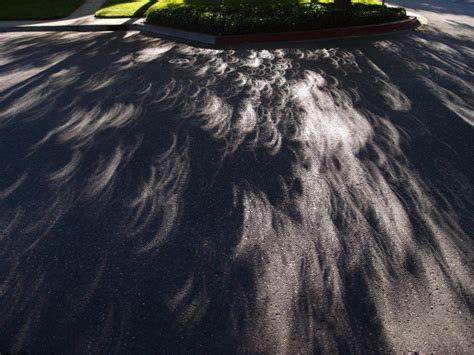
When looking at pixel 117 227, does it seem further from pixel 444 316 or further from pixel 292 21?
pixel 292 21

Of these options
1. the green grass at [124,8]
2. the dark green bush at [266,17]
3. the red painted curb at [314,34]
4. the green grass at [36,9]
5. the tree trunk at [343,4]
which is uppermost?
the tree trunk at [343,4]

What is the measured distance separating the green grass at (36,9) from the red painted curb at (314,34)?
268 inches

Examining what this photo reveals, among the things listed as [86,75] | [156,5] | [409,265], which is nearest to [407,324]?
[409,265]

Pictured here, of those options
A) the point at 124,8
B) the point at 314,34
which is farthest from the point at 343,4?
the point at 124,8

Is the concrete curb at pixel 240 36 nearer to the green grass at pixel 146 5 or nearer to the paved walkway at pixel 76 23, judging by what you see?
the paved walkway at pixel 76 23

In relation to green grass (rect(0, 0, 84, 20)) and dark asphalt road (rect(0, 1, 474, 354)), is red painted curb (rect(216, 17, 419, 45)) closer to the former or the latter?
dark asphalt road (rect(0, 1, 474, 354))

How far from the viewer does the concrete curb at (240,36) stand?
9352 mm

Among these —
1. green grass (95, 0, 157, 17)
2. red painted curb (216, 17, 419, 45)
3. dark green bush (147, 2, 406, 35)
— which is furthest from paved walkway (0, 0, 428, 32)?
red painted curb (216, 17, 419, 45)

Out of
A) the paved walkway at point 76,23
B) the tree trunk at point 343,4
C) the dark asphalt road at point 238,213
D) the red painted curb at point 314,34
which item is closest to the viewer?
Result: the dark asphalt road at point 238,213

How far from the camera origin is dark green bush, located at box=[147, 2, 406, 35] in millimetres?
9523

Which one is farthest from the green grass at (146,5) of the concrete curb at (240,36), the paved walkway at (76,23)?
the concrete curb at (240,36)

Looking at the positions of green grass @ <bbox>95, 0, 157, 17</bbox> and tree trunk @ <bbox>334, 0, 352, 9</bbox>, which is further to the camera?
green grass @ <bbox>95, 0, 157, 17</bbox>

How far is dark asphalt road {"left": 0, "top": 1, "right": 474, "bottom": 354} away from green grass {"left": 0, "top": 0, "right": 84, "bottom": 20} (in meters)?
7.04

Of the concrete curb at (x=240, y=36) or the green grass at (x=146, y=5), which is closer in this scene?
the concrete curb at (x=240, y=36)
